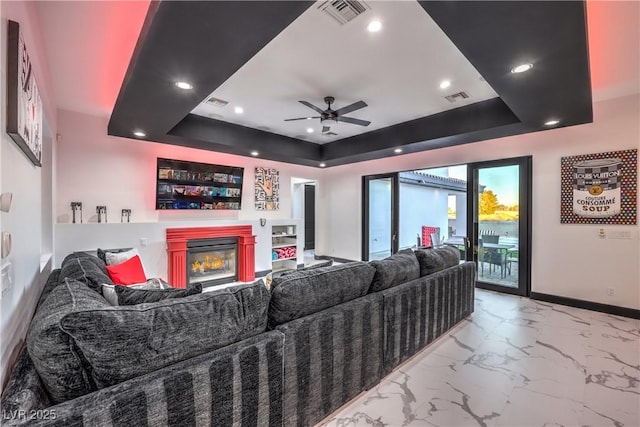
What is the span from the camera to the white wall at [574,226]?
3.67 meters

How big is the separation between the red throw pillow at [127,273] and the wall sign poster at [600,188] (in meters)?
5.67

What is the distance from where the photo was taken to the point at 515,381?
2.34m

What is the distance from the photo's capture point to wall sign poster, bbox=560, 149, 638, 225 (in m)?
3.66

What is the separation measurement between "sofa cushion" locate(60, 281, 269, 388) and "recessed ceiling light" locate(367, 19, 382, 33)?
2299mm

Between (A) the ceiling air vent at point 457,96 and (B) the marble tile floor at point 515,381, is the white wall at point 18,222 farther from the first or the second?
(A) the ceiling air vent at point 457,96

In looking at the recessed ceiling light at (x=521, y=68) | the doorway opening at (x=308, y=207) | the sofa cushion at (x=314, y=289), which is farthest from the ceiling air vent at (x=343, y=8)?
the doorway opening at (x=308, y=207)

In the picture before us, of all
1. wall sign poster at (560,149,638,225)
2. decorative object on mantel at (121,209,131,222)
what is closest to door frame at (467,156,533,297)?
wall sign poster at (560,149,638,225)

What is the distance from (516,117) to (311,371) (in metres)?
3.95

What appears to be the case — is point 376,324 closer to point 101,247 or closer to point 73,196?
point 101,247

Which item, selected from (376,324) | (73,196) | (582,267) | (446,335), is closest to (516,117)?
(582,267)

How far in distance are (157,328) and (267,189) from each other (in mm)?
5394

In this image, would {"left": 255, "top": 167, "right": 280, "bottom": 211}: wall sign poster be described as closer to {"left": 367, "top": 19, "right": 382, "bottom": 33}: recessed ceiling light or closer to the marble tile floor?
{"left": 367, "top": 19, "right": 382, "bottom": 33}: recessed ceiling light

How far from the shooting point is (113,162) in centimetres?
454

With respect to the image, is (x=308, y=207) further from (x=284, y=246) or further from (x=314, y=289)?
(x=314, y=289)
